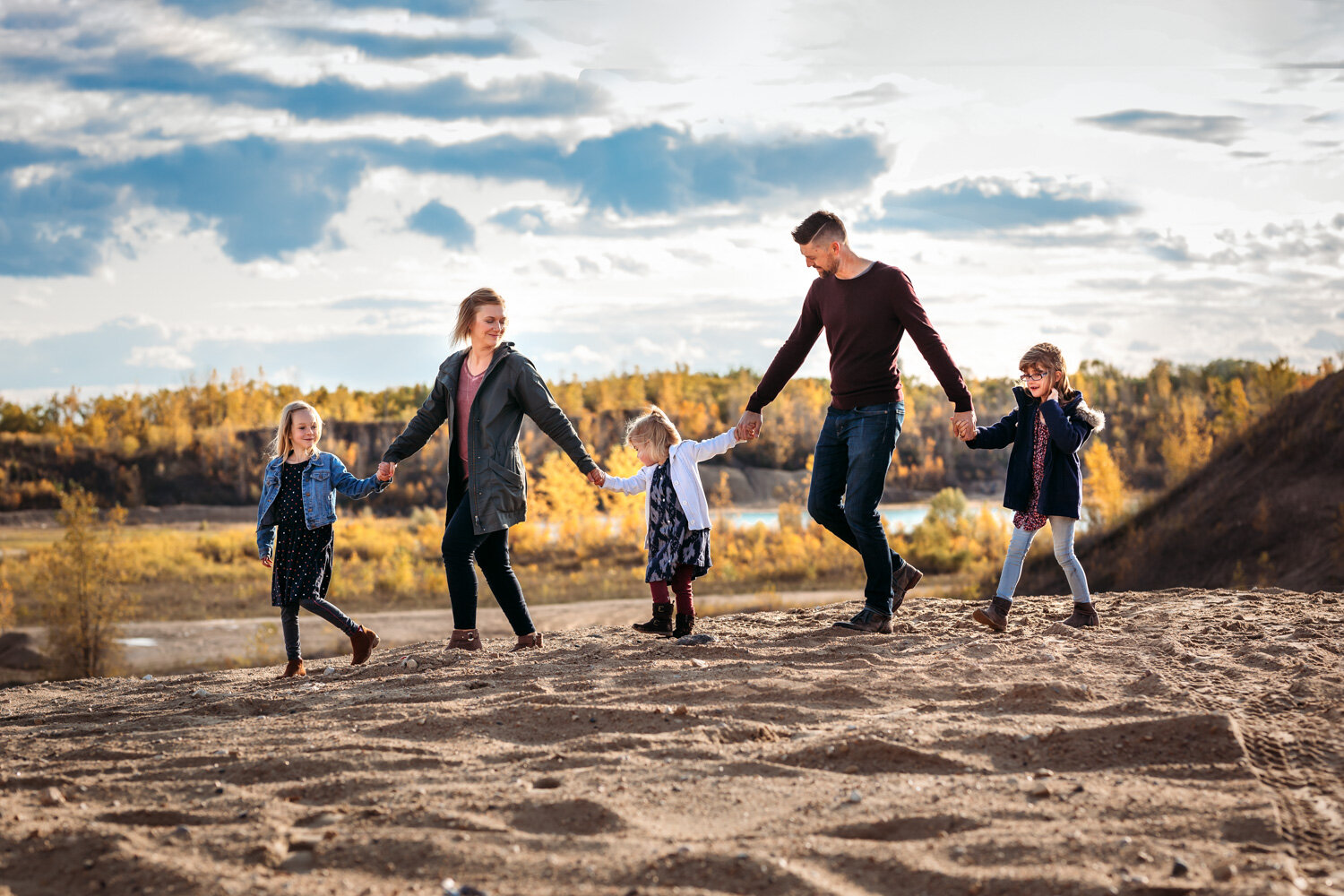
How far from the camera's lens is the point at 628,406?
2247 inches

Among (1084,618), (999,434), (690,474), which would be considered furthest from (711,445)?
(1084,618)

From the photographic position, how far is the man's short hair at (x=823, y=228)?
5883mm

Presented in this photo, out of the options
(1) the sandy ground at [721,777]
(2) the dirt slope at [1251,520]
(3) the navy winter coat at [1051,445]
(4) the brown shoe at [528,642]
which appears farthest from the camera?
(2) the dirt slope at [1251,520]

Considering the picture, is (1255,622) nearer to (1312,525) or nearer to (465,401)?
(465,401)

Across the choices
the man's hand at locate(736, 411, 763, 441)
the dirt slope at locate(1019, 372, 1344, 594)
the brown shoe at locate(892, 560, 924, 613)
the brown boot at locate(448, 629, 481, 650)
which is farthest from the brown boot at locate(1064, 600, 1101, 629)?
the dirt slope at locate(1019, 372, 1344, 594)

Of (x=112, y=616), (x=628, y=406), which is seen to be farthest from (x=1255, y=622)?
(x=628, y=406)

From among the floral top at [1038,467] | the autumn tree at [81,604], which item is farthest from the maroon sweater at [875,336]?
the autumn tree at [81,604]

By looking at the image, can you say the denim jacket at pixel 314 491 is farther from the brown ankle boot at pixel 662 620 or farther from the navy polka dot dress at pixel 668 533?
the brown ankle boot at pixel 662 620

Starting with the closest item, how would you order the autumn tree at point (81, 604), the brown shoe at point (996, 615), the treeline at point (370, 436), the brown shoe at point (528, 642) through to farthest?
the brown shoe at point (996, 615) → the brown shoe at point (528, 642) → the autumn tree at point (81, 604) → the treeline at point (370, 436)

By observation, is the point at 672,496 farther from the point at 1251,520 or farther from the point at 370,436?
the point at 370,436

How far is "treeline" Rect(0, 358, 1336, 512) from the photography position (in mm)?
47906

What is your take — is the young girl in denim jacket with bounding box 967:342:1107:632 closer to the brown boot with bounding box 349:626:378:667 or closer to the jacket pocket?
the jacket pocket

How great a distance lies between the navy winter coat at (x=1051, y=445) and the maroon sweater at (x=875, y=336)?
0.39 meters

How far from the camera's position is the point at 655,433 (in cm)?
606
